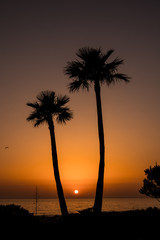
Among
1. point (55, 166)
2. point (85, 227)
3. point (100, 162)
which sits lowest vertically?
point (85, 227)

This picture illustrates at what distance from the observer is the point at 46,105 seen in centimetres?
2480

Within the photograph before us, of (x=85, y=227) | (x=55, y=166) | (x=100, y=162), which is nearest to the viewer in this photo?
(x=85, y=227)

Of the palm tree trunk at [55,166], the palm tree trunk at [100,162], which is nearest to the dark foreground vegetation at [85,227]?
the palm tree trunk at [100,162]

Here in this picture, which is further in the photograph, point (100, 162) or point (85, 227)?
point (100, 162)

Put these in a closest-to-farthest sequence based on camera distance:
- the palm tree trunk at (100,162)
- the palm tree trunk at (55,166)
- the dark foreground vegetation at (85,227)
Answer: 1. the dark foreground vegetation at (85,227)
2. the palm tree trunk at (100,162)
3. the palm tree trunk at (55,166)

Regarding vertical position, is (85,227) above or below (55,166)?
below

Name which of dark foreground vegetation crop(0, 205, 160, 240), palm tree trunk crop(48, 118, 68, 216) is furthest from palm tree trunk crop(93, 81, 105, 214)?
palm tree trunk crop(48, 118, 68, 216)

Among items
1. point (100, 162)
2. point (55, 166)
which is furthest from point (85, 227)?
point (55, 166)

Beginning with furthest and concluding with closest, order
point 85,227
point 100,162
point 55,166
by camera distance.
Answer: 1. point 55,166
2. point 100,162
3. point 85,227

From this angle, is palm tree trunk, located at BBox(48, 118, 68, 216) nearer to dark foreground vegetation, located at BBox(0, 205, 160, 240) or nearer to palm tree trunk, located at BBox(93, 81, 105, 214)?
palm tree trunk, located at BBox(93, 81, 105, 214)

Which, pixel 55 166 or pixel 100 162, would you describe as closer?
pixel 100 162

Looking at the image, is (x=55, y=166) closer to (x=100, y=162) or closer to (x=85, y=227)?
(x=100, y=162)

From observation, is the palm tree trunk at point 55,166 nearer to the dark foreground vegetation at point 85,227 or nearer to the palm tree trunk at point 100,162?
the palm tree trunk at point 100,162

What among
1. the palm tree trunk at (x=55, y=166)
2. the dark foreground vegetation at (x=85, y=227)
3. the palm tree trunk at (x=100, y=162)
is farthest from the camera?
the palm tree trunk at (x=55, y=166)
